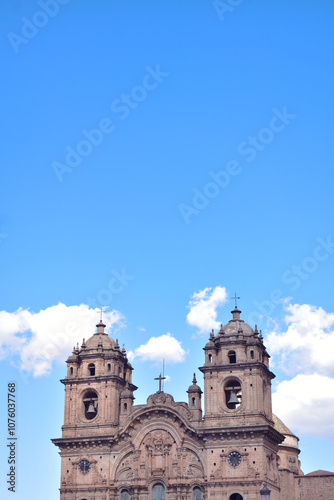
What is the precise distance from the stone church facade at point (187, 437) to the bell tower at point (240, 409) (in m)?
0.08

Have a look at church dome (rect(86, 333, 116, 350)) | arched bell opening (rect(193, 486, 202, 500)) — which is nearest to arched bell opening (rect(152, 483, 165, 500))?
arched bell opening (rect(193, 486, 202, 500))

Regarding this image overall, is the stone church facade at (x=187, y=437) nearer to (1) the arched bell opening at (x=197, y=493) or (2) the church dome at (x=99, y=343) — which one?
(1) the arched bell opening at (x=197, y=493)

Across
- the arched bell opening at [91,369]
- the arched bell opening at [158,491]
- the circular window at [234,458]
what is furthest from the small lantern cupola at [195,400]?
the arched bell opening at [91,369]

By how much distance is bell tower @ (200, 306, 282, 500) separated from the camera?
191ft

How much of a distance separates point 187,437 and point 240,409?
15.9 feet

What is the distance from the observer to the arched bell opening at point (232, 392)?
199 ft

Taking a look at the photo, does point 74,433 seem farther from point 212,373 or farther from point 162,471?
point 212,373

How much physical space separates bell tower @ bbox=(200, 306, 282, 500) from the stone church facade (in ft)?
0.25

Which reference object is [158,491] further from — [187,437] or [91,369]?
[91,369]

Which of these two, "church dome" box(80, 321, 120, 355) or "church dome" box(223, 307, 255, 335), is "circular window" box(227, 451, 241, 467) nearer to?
"church dome" box(223, 307, 255, 335)

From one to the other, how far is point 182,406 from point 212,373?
362 cm

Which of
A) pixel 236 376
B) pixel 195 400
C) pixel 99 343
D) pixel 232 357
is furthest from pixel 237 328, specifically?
pixel 99 343

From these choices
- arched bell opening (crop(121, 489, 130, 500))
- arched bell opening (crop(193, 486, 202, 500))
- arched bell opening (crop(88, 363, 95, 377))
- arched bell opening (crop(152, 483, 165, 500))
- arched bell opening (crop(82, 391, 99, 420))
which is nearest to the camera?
arched bell opening (crop(193, 486, 202, 500))

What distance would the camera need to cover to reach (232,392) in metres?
61.2
